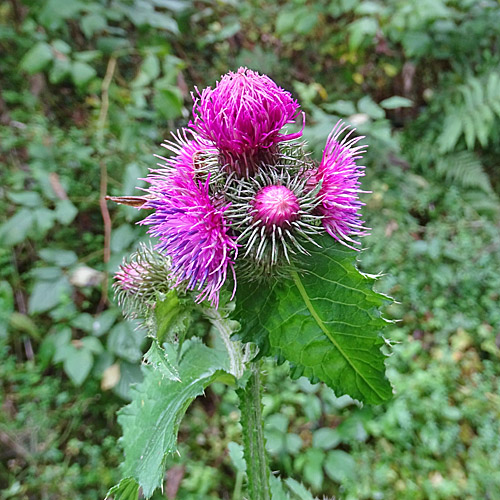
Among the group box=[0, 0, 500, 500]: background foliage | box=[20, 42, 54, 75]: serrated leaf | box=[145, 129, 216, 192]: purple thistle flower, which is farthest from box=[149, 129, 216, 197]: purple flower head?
box=[20, 42, 54, 75]: serrated leaf

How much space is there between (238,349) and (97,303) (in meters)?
2.22

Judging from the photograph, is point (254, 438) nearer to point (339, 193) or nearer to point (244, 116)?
point (339, 193)

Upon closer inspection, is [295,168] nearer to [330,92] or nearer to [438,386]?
[438,386]

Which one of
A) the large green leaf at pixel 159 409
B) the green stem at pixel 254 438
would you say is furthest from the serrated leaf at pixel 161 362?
the green stem at pixel 254 438

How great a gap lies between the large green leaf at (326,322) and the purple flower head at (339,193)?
44 mm

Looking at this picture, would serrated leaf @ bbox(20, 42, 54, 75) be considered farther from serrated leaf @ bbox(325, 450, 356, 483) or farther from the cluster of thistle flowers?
serrated leaf @ bbox(325, 450, 356, 483)

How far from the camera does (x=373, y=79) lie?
4.94m

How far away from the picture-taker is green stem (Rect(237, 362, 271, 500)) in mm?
1222

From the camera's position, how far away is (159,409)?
3.94 feet

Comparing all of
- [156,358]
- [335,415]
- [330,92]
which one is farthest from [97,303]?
[330,92]

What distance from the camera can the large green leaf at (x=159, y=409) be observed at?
1.04 m

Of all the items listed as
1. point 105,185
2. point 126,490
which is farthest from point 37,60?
point 126,490

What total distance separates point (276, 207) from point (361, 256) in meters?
2.36

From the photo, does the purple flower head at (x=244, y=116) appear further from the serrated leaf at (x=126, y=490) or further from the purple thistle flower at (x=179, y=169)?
the serrated leaf at (x=126, y=490)
